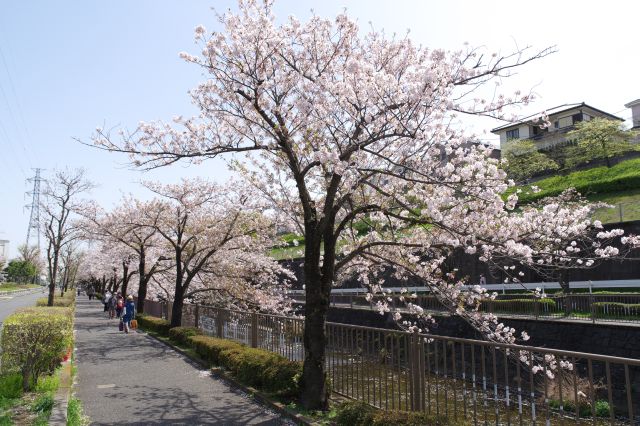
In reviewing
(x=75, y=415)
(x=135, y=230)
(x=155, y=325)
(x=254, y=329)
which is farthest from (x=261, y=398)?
(x=135, y=230)

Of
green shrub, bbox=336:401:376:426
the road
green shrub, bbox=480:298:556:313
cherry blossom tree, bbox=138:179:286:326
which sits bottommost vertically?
the road

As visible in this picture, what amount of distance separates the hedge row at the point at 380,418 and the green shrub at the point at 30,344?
549 centimetres

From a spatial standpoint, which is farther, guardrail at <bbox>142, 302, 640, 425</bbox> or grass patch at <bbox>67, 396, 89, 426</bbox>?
grass patch at <bbox>67, 396, 89, 426</bbox>

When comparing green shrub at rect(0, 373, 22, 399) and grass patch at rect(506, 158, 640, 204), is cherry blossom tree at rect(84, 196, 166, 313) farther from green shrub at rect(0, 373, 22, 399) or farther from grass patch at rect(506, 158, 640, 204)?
grass patch at rect(506, 158, 640, 204)

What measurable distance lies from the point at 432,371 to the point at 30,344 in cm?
687

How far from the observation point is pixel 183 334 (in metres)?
15.3

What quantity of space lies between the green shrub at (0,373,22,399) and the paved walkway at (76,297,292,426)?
1020 mm

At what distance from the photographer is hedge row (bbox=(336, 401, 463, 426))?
5203 millimetres

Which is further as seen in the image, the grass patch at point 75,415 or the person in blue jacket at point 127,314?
the person in blue jacket at point 127,314

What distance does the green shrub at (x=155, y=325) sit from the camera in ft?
60.8

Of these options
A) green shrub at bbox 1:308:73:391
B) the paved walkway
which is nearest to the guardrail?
the paved walkway

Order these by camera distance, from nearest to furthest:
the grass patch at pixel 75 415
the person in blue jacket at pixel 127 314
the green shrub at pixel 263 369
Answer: the grass patch at pixel 75 415
the green shrub at pixel 263 369
the person in blue jacket at pixel 127 314

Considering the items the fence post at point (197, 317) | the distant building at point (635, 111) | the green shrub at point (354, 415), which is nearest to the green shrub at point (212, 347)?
the fence post at point (197, 317)

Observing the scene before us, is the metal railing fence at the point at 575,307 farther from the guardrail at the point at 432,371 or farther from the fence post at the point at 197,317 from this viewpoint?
the fence post at the point at 197,317
